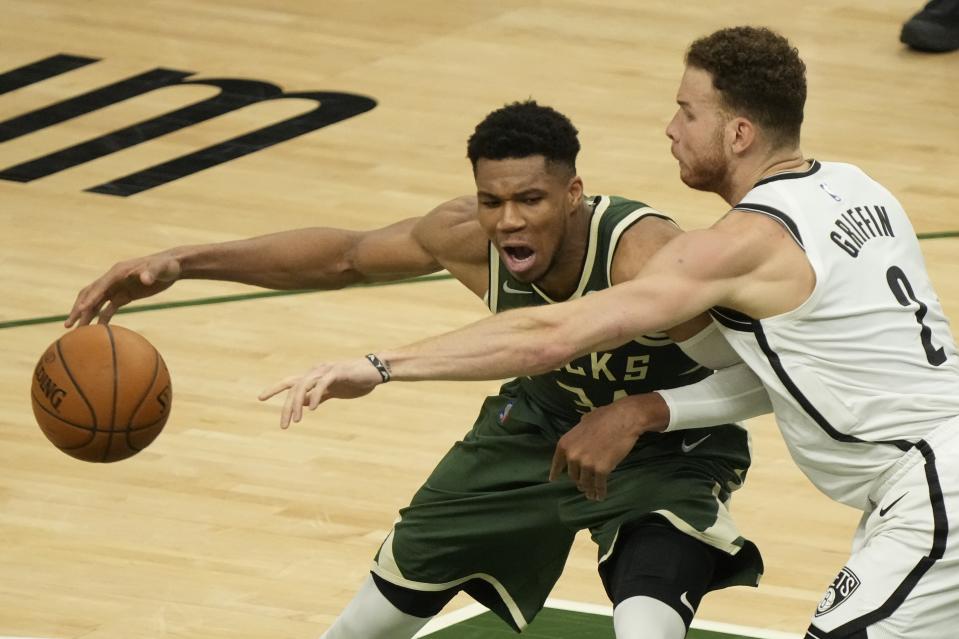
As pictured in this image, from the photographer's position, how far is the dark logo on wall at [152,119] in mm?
10641

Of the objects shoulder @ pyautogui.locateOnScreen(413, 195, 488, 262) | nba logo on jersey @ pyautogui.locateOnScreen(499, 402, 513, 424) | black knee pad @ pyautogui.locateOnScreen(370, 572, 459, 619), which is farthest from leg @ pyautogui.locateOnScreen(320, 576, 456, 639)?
shoulder @ pyautogui.locateOnScreen(413, 195, 488, 262)

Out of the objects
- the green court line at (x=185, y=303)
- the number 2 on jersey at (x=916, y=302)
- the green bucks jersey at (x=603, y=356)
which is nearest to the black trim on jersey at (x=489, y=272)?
the green bucks jersey at (x=603, y=356)

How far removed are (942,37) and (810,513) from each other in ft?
21.9

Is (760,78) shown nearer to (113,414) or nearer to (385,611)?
(385,611)

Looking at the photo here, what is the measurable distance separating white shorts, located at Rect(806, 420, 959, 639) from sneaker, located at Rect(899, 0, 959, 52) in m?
9.02

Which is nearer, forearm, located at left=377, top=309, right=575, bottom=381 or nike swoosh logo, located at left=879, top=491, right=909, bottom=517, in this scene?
forearm, located at left=377, top=309, right=575, bottom=381

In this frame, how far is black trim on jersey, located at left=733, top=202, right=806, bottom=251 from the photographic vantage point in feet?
14.2

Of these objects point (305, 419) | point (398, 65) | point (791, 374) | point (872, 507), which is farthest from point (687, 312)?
point (398, 65)

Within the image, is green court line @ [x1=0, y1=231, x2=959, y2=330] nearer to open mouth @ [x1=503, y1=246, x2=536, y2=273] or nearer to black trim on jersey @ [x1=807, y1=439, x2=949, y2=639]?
open mouth @ [x1=503, y1=246, x2=536, y2=273]

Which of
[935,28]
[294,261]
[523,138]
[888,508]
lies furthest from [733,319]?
[935,28]

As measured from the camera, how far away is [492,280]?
511 cm

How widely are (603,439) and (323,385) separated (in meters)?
0.90

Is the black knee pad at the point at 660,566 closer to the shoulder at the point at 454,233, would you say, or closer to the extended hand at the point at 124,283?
the shoulder at the point at 454,233

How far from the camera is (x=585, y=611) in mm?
6266
